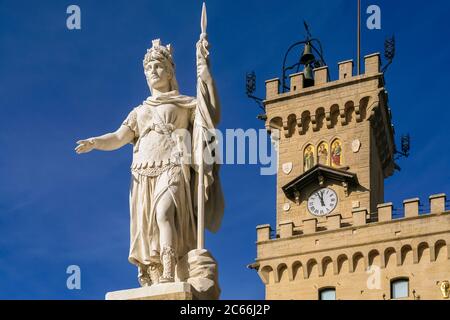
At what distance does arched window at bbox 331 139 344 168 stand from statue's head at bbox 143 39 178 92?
56427 millimetres

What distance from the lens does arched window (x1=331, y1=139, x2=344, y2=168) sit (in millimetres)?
73562

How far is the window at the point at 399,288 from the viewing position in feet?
218

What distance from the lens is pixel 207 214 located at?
1673 centimetres

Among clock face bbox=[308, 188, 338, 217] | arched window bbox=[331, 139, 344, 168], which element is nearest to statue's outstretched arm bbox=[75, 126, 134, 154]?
clock face bbox=[308, 188, 338, 217]

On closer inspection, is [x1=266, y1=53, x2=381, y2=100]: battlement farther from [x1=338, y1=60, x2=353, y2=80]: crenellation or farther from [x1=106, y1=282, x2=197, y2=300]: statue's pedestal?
[x1=106, y1=282, x2=197, y2=300]: statue's pedestal

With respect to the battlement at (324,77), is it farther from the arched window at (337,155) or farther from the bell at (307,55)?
the arched window at (337,155)

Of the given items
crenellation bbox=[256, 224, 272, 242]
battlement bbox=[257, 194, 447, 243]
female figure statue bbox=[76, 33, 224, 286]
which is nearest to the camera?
female figure statue bbox=[76, 33, 224, 286]

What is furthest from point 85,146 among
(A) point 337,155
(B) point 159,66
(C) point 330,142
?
(C) point 330,142

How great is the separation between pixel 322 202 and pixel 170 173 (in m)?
56.5

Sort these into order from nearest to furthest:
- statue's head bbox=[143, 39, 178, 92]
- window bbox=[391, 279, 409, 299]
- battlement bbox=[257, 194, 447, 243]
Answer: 1. statue's head bbox=[143, 39, 178, 92]
2. window bbox=[391, 279, 409, 299]
3. battlement bbox=[257, 194, 447, 243]

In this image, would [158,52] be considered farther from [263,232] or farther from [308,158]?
[308,158]

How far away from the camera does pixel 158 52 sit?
57.1ft

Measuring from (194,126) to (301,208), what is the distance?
5680cm

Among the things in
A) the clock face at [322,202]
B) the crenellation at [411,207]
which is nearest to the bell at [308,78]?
the clock face at [322,202]
